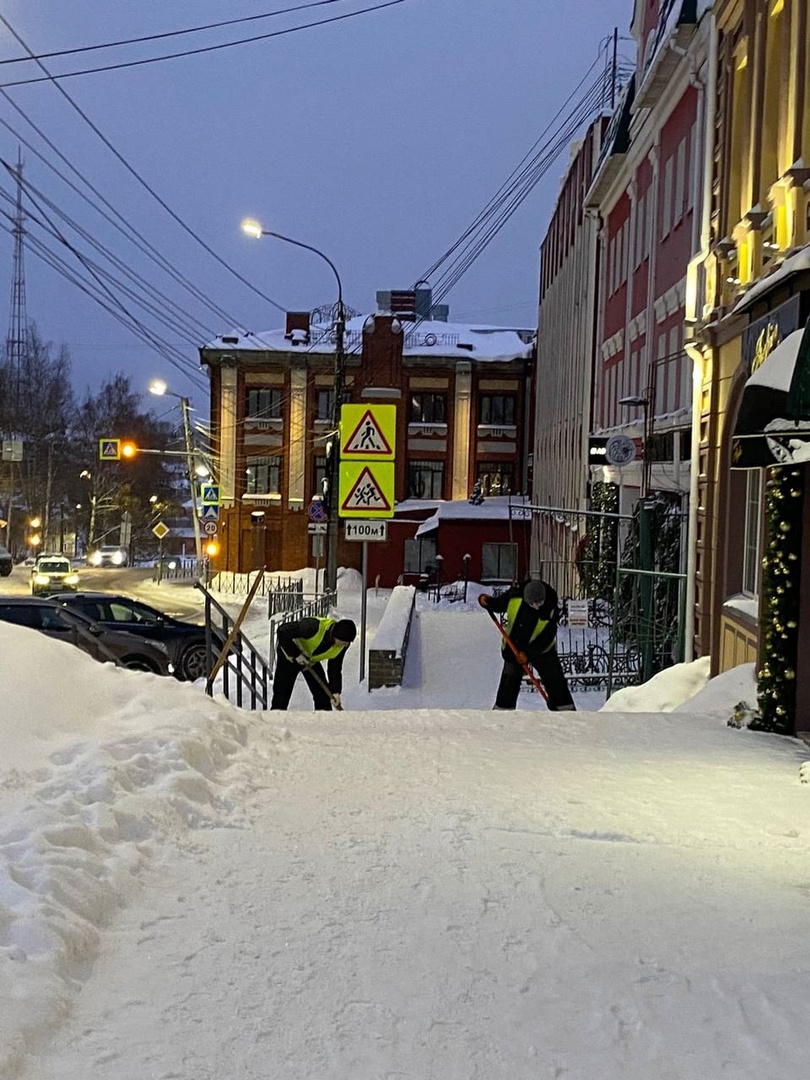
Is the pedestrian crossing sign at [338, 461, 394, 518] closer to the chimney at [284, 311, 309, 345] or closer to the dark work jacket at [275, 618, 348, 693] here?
the dark work jacket at [275, 618, 348, 693]

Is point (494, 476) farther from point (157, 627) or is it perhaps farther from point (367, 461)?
point (367, 461)

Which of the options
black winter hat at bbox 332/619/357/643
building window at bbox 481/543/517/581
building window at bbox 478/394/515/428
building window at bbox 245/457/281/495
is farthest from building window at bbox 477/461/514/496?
black winter hat at bbox 332/619/357/643

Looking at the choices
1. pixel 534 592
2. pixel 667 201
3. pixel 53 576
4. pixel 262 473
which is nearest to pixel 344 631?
pixel 534 592

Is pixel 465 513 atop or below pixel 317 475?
below

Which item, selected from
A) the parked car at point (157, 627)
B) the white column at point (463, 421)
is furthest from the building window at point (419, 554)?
the parked car at point (157, 627)

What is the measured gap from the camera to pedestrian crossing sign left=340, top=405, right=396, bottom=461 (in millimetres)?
12898

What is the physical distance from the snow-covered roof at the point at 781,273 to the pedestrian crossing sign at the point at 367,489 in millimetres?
5294

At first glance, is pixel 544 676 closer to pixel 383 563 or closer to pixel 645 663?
pixel 645 663

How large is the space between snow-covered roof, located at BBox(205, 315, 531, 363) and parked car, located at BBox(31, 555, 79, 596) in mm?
11551

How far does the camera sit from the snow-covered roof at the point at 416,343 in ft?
144

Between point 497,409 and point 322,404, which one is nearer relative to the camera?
point 322,404

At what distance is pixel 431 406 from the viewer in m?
44.9

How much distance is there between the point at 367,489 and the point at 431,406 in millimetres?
32129

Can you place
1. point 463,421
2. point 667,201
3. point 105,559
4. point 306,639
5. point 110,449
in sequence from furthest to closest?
point 105,559, point 463,421, point 110,449, point 667,201, point 306,639
